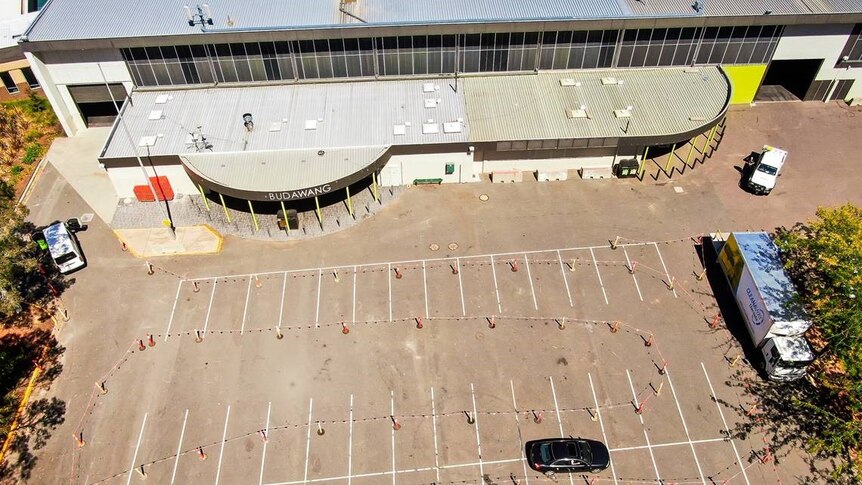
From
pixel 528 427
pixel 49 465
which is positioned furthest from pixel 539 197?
pixel 49 465

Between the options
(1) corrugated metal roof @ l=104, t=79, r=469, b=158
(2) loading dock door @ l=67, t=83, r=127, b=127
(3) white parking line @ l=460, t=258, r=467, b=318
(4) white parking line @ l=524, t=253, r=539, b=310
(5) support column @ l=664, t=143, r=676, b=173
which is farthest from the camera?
(2) loading dock door @ l=67, t=83, r=127, b=127

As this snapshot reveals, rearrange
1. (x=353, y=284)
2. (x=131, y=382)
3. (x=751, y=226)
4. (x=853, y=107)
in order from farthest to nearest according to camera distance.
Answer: (x=853, y=107) < (x=751, y=226) < (x=353, y=284) < (x=131, y=382)

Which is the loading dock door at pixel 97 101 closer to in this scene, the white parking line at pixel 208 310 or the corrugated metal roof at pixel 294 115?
the corrugated metal roof at pixel 294 115

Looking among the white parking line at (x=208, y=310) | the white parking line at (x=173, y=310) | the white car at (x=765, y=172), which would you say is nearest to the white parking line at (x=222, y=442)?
the white parking line at (x=208, y=310)

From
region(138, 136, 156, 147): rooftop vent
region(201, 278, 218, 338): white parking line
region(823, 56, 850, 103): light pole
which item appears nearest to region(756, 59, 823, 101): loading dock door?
region(823, 56, 850, 103): light pole

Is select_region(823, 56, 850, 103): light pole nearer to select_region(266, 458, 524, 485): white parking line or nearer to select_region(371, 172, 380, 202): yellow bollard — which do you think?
select_region(371, 172, 380, 202): yellow bollard

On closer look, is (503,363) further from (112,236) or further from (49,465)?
(112,236)
